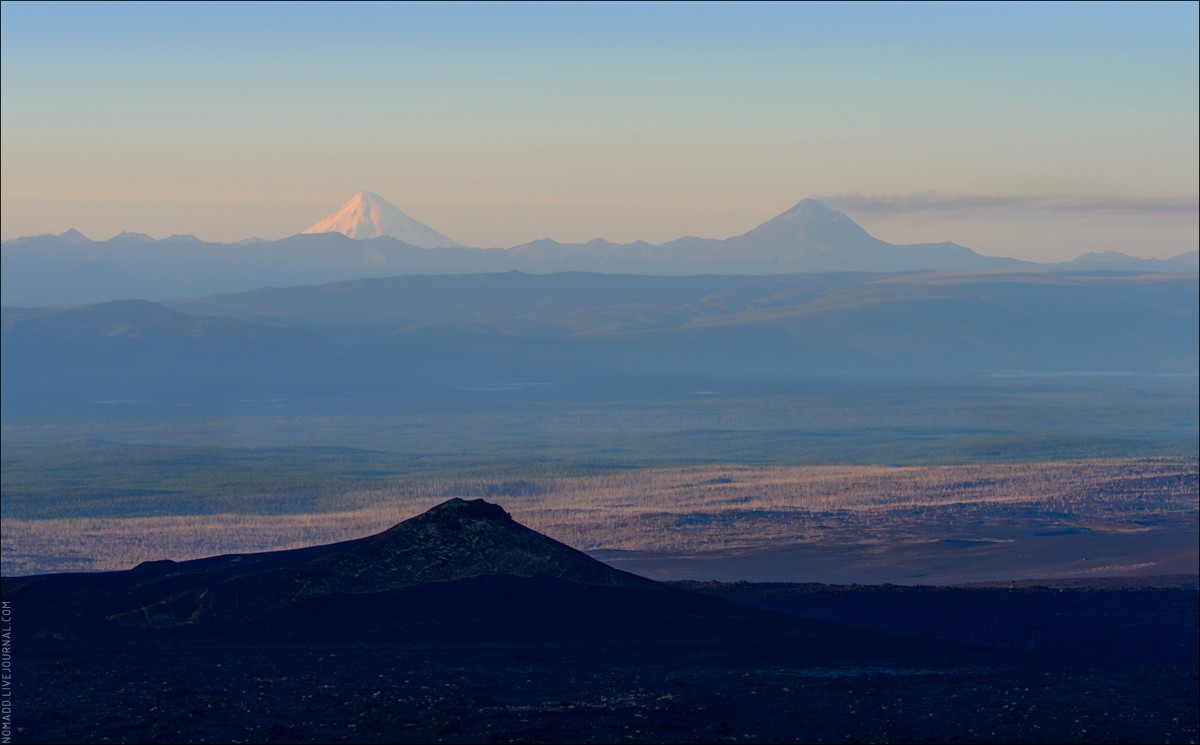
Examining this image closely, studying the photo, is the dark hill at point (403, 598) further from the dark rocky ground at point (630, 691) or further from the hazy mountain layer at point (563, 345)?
the hazy mountain layer at point (563, 345)

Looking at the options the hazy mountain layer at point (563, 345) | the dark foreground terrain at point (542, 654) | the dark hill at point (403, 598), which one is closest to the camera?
the dark foreground terrain at point (542, 654)

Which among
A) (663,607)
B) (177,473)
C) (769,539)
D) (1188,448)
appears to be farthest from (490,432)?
(663,607)

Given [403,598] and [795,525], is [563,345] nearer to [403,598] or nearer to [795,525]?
[795,525]

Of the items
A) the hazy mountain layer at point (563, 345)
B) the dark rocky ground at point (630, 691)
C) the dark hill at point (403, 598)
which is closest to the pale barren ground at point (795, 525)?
the dark hill at point (403, 598)

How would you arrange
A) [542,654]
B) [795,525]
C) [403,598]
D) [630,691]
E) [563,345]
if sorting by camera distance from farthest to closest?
[563,345] → [795,525] → [403,598] → [542,654] → [630,691]

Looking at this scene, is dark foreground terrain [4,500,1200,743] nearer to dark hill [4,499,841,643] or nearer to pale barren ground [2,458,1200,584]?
dark hill [4,499,841,643]

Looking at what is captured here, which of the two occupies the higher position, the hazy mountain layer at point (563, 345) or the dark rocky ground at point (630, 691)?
the hazy mountain layer at point (563, 345)

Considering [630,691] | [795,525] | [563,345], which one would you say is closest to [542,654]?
[630,691]
